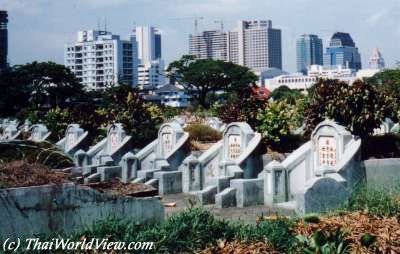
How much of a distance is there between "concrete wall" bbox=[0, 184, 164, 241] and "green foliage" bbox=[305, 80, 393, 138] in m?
8.54

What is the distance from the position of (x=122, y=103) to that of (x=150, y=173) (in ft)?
21.3

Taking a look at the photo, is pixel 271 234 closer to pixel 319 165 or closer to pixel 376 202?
pixel 376 202

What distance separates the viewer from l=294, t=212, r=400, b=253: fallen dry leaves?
604cm

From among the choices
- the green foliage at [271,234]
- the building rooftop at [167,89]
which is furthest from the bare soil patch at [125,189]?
the building rooftop at [167,89]

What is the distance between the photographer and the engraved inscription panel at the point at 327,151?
1364 cm

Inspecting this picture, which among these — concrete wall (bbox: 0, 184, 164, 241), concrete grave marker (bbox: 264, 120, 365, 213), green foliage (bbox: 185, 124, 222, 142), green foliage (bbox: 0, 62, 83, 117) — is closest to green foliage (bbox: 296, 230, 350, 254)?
concrete wall (bbox: 0, 184, 164, 241)

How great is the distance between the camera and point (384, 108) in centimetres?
1536

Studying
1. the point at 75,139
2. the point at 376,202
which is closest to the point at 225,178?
the point at 376,202

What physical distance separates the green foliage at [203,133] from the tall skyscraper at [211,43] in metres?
169

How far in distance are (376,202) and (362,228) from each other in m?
1.21

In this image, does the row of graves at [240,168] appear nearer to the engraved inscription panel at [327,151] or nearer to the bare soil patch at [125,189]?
the engraved inscription panel at [327,151]

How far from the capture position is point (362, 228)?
21.7ft

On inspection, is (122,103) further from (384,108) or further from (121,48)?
(121,48)

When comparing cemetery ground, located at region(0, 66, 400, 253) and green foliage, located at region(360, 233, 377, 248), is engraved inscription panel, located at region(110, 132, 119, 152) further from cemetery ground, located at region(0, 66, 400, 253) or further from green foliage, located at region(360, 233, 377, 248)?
green foliage, located at region(360, 233, 377, 248)
